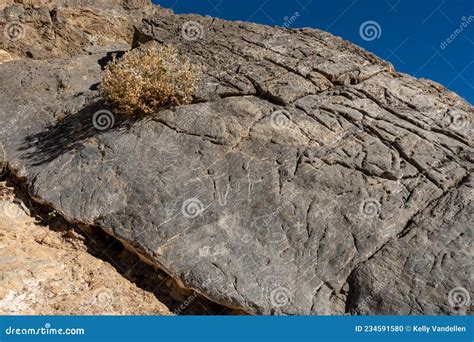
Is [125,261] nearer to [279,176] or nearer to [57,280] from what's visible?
[57,280]

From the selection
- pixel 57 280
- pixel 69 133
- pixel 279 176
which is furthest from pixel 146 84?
pixel 57 280

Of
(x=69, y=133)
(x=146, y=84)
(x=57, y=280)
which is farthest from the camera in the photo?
(x=69, y=133)

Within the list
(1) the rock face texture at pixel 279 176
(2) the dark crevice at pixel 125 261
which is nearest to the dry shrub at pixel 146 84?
(1) the rock face texture at pixel 279 176

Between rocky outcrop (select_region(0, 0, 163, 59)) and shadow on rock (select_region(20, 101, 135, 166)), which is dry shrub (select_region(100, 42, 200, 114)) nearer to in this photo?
shadow on rock (select_region(20, 101, 135, 166))

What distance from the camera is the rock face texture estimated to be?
233 inches

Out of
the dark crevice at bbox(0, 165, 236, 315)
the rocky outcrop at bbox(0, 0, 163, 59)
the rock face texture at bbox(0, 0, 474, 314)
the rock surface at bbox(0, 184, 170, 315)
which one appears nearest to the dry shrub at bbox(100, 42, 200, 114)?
the rock face texture at bbox(0, 0, 474, 314)

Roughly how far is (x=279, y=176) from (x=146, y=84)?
10.00 feet

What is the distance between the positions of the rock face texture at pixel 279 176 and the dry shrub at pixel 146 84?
28 centimetres

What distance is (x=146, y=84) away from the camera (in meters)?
7.98

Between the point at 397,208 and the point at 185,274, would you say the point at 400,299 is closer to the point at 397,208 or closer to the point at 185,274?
the point at 397,208

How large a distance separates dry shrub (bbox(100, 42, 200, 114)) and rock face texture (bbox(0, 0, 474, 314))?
282 mm

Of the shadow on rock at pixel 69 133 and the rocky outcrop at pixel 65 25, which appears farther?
the rocky outcrop at pixel 65 25

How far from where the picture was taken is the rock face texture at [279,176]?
5.91 metres

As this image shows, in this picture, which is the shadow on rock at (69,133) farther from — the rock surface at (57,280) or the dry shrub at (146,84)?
the rock surface at (57,280)
